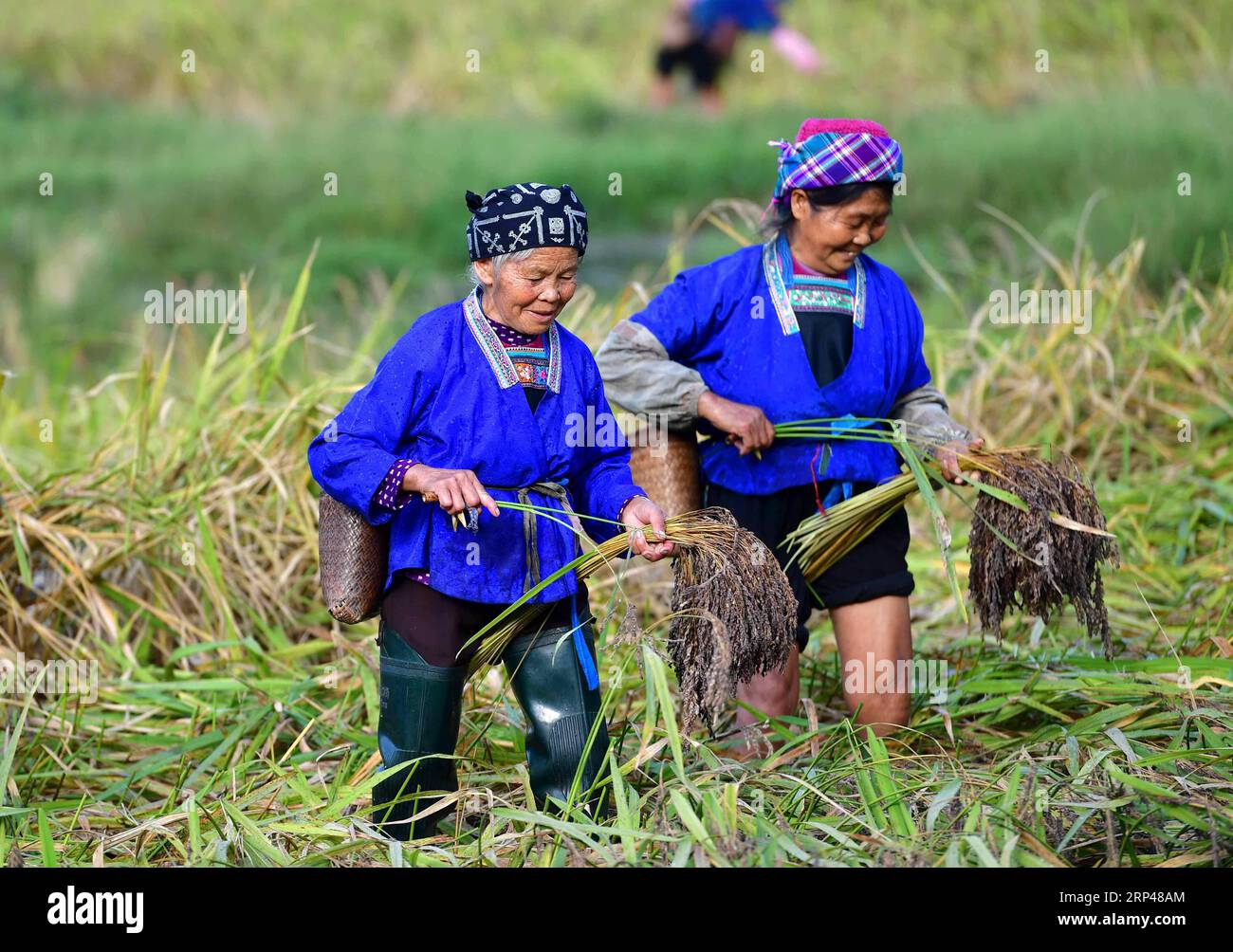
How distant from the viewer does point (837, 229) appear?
141 inches

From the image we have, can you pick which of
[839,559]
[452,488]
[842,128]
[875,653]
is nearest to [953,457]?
[839,559]

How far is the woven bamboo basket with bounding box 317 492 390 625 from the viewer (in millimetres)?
3225

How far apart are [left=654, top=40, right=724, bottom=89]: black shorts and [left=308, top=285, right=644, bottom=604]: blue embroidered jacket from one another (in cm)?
875

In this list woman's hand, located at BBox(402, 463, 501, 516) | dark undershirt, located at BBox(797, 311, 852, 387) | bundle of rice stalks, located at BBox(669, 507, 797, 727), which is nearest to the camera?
woman's hand, located at BBox(402, 463, 501, 516)

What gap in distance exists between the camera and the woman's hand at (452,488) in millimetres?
2967

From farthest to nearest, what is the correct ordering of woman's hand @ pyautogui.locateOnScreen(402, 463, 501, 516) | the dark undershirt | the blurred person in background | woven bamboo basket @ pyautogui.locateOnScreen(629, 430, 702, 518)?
the blurred person in background → woven bamboo basket @ pyautogui.locateOnScreen(629, 430, 702, 518) → the dark undershirt → woman's hand @ pyautogui.locateOnScreen(402, 463, 501, 516)

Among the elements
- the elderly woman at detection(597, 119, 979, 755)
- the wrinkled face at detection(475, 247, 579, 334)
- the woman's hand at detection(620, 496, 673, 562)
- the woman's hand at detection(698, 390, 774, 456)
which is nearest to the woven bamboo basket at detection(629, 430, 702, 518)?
the elderly woman at detection(597, 119, 979, 755)

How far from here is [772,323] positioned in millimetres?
3633

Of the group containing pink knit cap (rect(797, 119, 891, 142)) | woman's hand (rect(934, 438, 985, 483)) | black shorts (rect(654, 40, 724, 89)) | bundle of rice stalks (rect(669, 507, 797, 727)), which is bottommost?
bundle of rice stalks (rect(669, 507, 797, 727))

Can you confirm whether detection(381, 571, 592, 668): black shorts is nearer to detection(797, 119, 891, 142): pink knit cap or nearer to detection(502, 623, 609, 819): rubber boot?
detection(502, 623, 609, 819): rubber boot

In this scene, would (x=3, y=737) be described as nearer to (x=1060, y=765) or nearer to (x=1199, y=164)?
(x=1060, y=765)

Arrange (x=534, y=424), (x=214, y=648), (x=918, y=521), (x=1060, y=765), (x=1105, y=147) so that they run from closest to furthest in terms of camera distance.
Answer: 1. (x=534, y=424)
2. (x=1060, y=765)
3. (x=214, y=648)
4. (x=918, y=521)
5. (x=1105, y=147)

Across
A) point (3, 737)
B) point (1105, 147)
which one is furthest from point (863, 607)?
point (1105, 147)

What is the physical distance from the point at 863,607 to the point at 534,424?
0.94m
